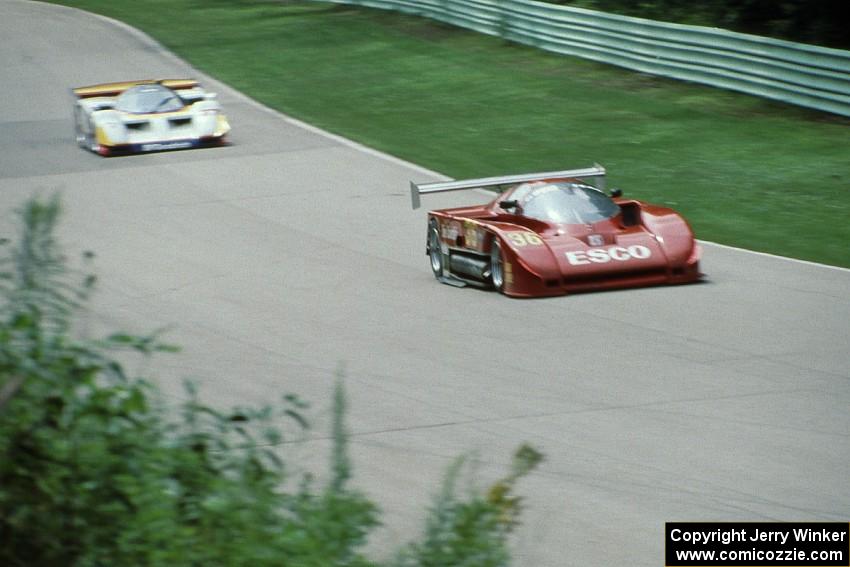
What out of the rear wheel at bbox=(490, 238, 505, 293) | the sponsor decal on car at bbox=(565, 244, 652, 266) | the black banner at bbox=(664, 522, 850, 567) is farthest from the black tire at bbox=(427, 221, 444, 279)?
the black banner at bbox=(664, 522, 850, 567)

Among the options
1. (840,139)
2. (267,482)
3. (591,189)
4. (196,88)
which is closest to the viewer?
(267,482)

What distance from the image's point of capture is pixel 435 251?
1529 centimetres

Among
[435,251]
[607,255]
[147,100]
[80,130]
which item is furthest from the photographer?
[80,130]

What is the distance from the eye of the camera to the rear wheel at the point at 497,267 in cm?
1389

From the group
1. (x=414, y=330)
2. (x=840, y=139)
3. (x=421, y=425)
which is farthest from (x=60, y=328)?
(x=840, y=139)

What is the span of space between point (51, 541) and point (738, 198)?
15.3m

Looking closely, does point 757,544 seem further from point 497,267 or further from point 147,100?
point 147,100

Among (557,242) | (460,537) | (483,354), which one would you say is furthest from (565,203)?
(460,537)

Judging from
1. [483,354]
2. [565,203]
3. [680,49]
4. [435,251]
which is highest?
[565,203]

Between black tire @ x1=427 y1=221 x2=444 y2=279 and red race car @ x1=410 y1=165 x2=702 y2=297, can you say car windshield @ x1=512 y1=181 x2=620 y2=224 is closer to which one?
red race car @ x1=410 y1=165 x2=702 y2=297

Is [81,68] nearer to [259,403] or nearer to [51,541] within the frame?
[259,403]

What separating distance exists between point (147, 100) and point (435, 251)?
10.9 m

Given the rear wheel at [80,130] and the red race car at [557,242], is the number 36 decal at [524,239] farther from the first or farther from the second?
the rear wheel at [80,130]

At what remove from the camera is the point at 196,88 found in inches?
1005
